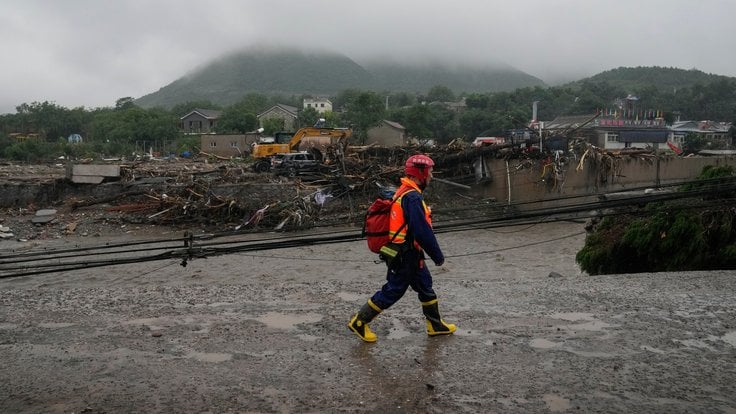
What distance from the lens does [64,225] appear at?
76.5 ft

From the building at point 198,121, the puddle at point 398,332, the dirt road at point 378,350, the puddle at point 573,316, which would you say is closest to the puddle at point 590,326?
the dirt road at point 378,350

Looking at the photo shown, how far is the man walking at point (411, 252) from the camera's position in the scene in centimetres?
536

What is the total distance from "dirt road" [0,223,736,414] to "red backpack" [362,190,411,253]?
36.3 inches

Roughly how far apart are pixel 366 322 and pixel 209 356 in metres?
1.40

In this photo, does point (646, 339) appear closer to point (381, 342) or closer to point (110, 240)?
point (381, 342)

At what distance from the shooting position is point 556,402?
13.6ft

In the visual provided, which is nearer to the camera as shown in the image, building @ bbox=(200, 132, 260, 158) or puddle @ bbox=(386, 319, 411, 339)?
puddle @ bbox=(386, 319, 411, 339)

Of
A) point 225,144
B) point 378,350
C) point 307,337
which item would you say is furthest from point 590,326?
point 225,144

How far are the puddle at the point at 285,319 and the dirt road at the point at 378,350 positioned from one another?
22mm

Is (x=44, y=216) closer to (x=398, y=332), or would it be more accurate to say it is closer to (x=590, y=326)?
(x=398, y=332)

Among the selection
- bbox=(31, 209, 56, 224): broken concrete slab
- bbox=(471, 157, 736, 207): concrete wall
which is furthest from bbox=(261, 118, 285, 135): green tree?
bbox=(471, 157, 736, 207): concrete wall

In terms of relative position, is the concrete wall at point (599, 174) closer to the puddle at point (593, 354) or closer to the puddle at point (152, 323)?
the puddle at point (593, 354)

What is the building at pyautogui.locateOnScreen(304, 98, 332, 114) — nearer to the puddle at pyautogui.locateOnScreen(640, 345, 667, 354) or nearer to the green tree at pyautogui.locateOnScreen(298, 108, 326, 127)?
the green tree at pyautogui.locateOnScreen(298, 108, 326, 127)

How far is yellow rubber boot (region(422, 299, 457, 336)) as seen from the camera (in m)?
5.60
